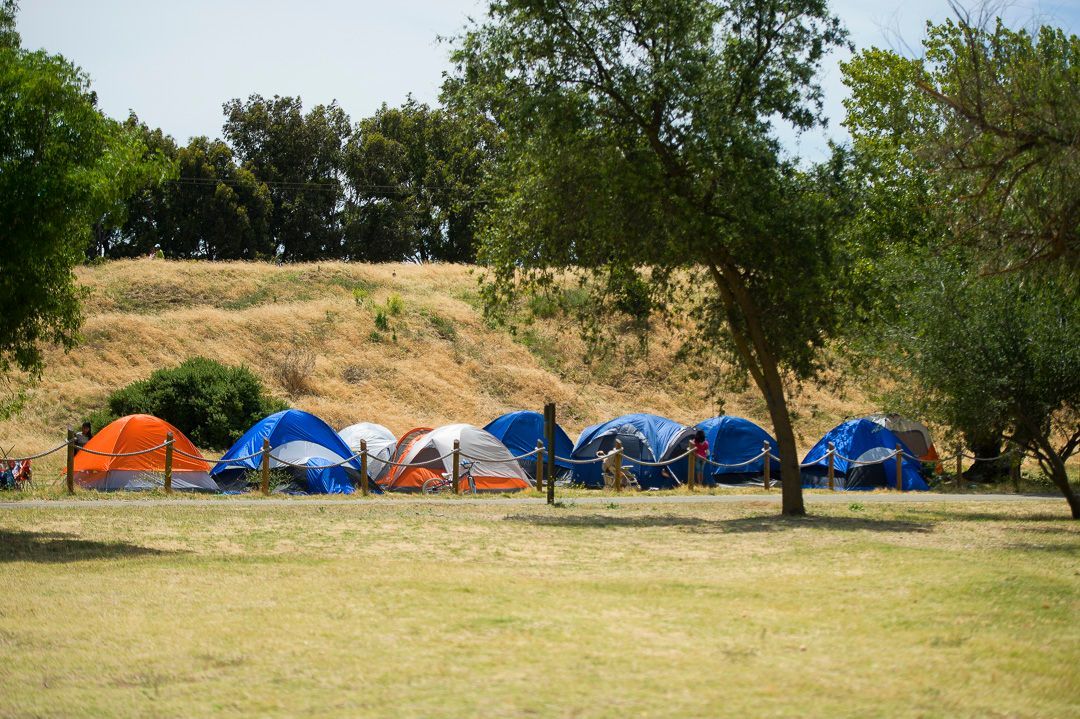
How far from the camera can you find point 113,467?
2352cm

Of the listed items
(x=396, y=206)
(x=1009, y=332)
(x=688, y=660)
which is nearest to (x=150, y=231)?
(x=396, y=206)

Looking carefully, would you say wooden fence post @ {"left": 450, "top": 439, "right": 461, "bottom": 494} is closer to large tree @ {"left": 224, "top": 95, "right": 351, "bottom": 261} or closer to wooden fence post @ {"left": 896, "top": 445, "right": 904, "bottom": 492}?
wooden fence post @ {"left": 896, "top": 445, "right": 904, "bottom": 492}

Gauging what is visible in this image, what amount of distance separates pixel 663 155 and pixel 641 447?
1198 centimetres

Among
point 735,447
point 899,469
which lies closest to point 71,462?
point 735,447

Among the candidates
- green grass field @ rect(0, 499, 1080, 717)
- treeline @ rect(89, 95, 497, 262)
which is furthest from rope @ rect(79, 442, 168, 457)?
treeline @ rect(89, 95, 497, 262)

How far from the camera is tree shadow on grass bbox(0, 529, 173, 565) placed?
1266cm

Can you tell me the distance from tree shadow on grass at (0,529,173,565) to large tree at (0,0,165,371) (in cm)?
→ 228

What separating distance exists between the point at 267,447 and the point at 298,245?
48.2 metres

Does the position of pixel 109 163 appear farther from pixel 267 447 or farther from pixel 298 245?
pixel 298 245

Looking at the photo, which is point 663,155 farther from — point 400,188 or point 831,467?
point 400,188

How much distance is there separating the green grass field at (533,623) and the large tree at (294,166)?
55040mm

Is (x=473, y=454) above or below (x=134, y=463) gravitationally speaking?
above

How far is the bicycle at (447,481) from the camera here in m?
25.1

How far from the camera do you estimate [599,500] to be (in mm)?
22625
